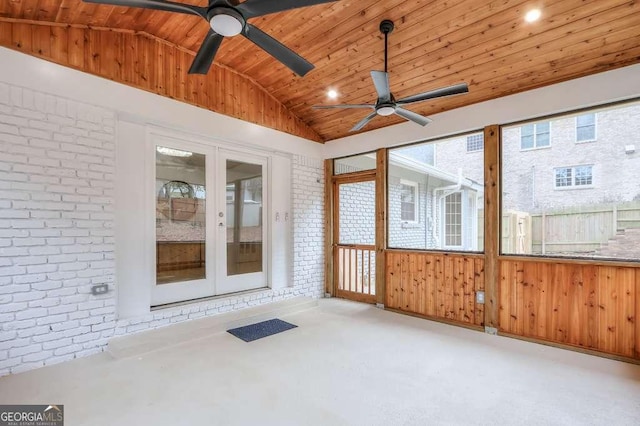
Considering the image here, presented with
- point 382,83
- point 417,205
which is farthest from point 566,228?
point 382,83

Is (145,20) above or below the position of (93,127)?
above

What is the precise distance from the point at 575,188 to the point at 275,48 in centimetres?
334

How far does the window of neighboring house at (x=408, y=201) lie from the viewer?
204 inches

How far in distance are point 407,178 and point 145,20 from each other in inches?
158

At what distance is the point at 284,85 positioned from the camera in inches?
177

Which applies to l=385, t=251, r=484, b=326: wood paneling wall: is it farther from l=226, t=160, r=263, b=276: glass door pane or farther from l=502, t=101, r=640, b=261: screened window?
l=226, t=160, r=263, b=276: glass door pane

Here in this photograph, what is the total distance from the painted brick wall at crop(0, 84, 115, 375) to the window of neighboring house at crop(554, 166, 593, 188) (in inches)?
185

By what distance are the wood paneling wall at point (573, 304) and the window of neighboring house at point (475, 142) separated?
1.43 metres

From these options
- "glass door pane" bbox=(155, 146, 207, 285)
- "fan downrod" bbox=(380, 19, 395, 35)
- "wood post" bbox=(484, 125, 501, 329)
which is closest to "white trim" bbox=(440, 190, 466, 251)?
"wood post" bbox=(484, 125, 501, 329)

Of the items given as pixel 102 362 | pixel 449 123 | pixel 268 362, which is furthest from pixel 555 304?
Result: pixel 102 362

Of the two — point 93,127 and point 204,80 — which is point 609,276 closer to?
point 204,80

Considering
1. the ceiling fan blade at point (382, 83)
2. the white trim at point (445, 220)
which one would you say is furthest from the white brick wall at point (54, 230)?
the white trim at point (445, 220)

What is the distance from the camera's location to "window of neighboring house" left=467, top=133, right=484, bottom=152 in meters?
3.99

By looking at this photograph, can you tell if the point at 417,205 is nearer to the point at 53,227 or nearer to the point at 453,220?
the point at 453,220
